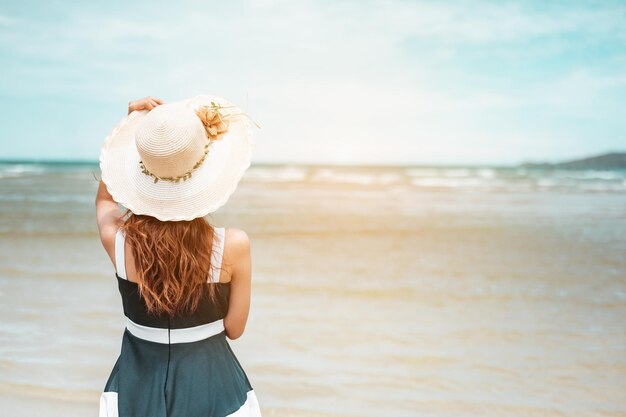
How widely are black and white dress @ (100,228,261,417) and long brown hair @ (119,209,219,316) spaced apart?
0.17 feet

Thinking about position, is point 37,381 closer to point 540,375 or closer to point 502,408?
point 502,408

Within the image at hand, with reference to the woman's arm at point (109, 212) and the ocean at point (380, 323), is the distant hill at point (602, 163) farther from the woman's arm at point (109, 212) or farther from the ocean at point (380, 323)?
the woman's arm at point (109, 212)

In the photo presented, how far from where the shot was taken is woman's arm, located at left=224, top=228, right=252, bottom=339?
67.9 inches

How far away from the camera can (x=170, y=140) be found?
161 centimetres

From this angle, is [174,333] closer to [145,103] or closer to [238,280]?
[238,280]

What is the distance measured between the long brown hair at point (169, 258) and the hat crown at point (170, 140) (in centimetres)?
15

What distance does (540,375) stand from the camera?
3.79m

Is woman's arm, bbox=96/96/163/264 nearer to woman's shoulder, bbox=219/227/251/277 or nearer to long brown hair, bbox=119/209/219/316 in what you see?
long brown hair, bbox=119/209/219/316

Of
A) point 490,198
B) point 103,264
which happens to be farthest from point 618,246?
point 490,198

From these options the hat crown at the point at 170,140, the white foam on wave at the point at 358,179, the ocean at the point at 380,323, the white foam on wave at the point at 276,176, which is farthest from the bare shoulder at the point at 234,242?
the white foam on wave at the point at 276,176

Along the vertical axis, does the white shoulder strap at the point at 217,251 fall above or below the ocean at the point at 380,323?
above

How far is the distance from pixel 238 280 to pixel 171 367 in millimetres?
316

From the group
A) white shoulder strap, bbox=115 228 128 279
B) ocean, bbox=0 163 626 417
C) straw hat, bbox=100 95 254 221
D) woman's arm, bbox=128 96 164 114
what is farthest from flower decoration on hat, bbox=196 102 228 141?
ocean, bbox=0 163 626 417

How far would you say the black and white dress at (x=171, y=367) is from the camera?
1767 millimetres
